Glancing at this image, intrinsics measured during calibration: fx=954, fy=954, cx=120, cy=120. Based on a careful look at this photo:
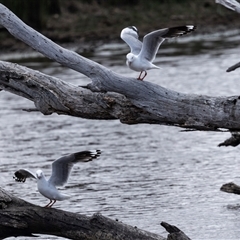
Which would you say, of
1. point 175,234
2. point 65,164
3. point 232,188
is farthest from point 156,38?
point 232,188

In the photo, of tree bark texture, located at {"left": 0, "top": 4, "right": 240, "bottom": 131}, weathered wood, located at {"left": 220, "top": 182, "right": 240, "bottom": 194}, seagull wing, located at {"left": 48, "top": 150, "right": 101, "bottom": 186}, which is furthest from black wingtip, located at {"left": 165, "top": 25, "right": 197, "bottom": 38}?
weathered wood, located at {"left": 220, "top": 182, "right": 240, "bottom": 194}

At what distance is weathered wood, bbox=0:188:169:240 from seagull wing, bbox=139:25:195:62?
1586 mm

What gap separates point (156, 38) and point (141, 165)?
552 centimetres

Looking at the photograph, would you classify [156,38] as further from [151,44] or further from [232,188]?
[232,188]

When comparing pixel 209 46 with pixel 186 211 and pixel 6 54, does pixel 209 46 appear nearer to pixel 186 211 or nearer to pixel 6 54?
pixel 6 54

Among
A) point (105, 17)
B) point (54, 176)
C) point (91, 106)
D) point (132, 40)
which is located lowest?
point (54, 176)

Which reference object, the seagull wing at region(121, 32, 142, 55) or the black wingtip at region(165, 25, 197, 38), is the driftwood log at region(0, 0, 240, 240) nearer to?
the black wingtip at region(165, 25, 197, 38)

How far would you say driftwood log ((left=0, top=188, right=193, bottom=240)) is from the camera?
879cm

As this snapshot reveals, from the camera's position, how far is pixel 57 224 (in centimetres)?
902

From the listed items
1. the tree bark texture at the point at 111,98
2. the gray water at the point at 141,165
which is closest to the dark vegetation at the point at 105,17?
the gray water at the point at 141,165

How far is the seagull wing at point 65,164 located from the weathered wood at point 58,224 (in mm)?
290

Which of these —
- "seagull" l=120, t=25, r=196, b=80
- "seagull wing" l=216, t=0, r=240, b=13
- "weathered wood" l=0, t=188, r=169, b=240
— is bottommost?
"weathered wood" l=0, t=188, r=169, b=240

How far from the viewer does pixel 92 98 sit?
28.4 feet

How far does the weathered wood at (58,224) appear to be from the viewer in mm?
8789
